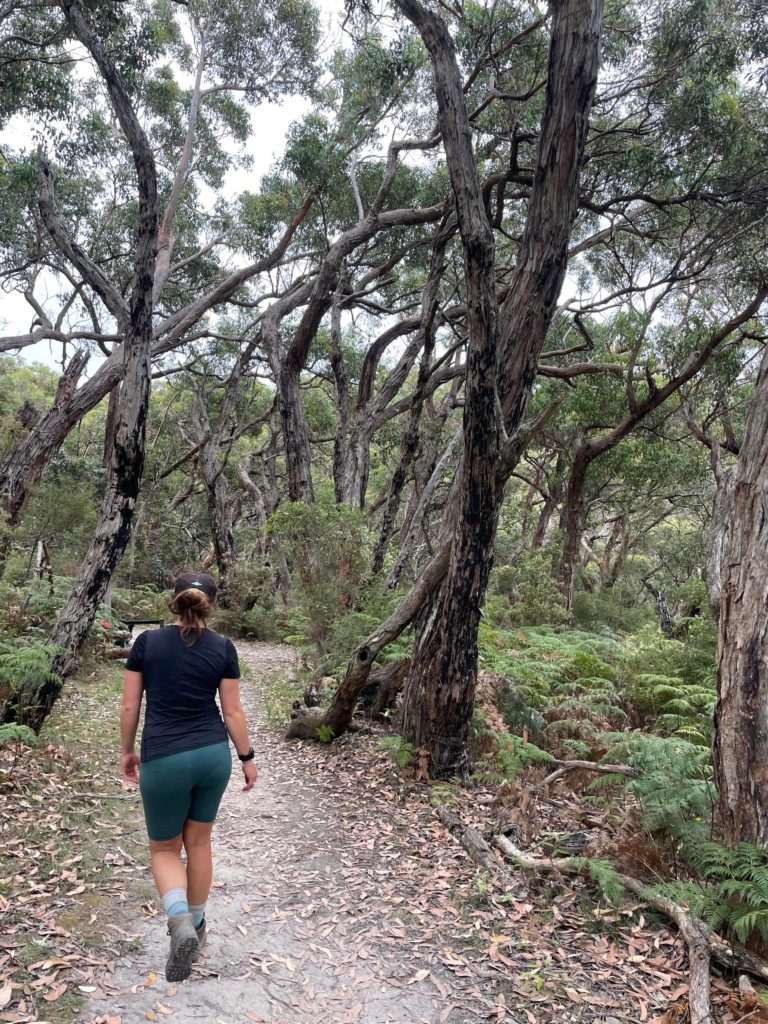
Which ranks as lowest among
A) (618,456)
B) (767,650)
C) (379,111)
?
(767,650)

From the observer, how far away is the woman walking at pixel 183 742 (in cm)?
318

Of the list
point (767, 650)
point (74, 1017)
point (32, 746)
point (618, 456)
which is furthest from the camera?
point (618, 456)

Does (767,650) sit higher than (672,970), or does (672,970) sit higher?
(767,650)

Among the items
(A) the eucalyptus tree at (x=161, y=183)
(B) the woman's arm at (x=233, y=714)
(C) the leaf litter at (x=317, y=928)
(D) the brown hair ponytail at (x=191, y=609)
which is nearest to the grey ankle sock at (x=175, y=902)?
(C) the leaf litter at (x=317, y=928)

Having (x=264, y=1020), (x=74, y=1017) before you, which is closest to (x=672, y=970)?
(x=264, y=1020)

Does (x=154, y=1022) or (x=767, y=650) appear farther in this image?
(x=767, y=650)

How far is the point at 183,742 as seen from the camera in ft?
10.6

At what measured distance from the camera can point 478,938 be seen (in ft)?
12.7

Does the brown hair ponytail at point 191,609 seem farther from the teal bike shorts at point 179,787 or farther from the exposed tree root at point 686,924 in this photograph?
the exposed tree root at point 686,924

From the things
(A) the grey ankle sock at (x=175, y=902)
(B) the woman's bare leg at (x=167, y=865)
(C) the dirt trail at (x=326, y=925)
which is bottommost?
(C) the dirt trail at (x=326, y=925)

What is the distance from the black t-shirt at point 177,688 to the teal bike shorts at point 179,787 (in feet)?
0.15

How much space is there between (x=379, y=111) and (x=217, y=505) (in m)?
9.54

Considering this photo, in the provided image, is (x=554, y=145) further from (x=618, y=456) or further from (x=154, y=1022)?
(x=618, y=456)

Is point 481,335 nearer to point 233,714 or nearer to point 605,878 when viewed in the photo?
point 233,714
